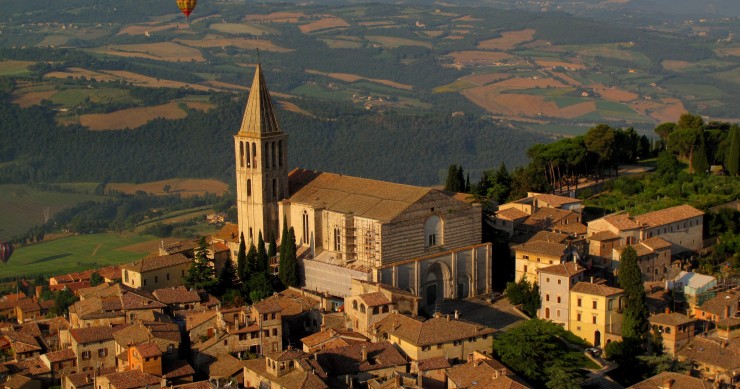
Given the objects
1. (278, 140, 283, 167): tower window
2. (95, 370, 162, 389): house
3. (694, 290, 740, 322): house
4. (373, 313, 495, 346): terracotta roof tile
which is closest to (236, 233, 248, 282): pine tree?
(278, 140, 283, 167): tower window

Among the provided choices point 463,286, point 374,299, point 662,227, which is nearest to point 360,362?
point 374,299

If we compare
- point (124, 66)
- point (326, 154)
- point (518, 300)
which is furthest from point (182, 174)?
point (518, 300)

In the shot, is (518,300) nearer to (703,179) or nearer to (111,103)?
(703,179)

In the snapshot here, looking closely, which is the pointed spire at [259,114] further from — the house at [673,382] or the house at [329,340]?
the house at [673,382]

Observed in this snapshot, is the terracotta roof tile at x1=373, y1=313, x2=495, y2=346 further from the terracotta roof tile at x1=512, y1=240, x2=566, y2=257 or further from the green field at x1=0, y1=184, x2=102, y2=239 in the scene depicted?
the green field at x1=0, y1=184, x2=102, y2=239

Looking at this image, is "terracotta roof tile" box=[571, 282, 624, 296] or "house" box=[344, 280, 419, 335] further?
"terracotta roof tile" box=[571, 282, 624, 296]

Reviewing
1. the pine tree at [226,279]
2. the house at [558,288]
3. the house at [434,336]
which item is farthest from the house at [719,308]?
the pine tree at [226,279]

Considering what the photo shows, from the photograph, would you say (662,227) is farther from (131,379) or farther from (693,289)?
(131,379)
